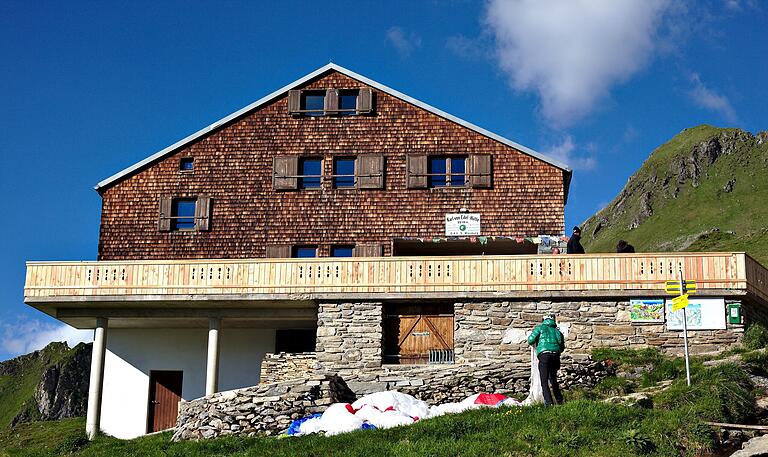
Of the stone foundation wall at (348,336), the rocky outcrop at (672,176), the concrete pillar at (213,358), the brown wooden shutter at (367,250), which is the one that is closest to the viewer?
the stone foundation wall at (348,336)

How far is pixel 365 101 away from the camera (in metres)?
37.2

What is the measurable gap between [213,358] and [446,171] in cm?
993

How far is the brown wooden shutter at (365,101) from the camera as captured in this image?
3709cm

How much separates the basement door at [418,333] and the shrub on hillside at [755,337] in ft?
26.5

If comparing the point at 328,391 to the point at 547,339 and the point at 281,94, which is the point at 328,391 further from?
the point at 281,94

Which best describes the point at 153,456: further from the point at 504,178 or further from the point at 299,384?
the point at 504,178

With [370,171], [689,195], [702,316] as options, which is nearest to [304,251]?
[370,171]

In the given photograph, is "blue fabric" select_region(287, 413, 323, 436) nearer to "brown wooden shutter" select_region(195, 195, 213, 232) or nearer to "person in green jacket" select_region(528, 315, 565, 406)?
"person in green jacket" select_region(528, 315, 565, 406)

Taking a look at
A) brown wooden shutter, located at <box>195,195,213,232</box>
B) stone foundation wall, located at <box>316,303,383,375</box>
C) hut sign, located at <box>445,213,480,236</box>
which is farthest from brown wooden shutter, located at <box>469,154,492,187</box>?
brown wooden shutter, located at <box>195,195,213,232</box>

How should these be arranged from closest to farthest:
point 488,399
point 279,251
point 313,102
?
point 488,399, point 279,251, point 313,102

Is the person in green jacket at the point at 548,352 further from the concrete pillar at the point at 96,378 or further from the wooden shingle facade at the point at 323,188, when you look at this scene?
the concrete pillar at the point at 96,378

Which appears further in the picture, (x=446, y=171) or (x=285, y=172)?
(x=285, y=172)

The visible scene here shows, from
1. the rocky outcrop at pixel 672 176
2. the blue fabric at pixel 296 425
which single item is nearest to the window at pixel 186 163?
the blue fabric at pixel 296 425

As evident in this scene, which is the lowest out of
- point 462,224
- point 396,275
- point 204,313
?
point 204,313
